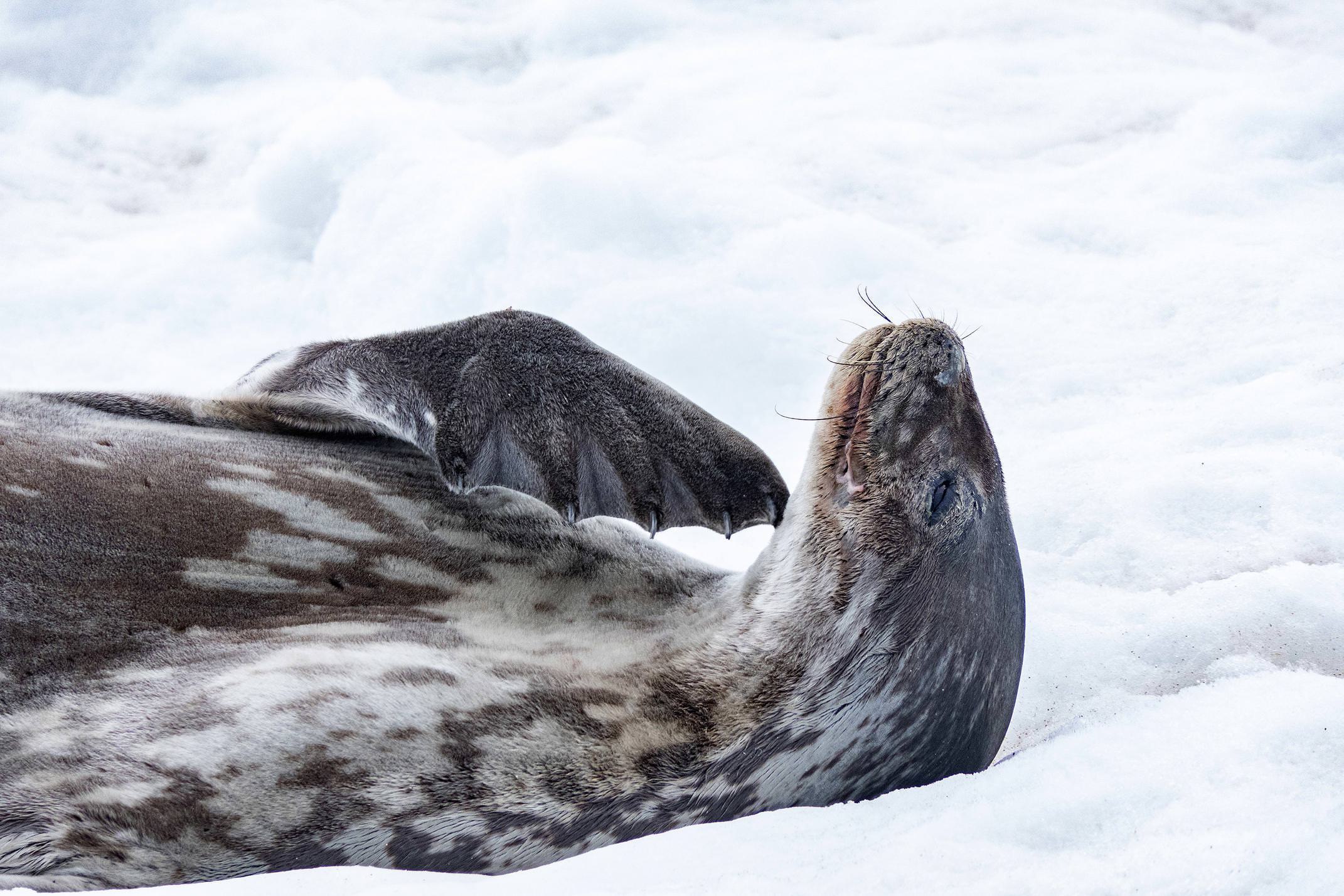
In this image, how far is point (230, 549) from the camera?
2.11 metres

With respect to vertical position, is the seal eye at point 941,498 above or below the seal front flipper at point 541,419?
below

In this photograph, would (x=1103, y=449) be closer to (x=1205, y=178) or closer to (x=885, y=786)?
(x=885, y=786)

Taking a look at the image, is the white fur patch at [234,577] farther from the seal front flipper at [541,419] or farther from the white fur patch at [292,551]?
the seal front flipper at [541,419]

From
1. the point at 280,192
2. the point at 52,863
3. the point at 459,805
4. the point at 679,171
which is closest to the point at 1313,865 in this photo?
the point at 459,805

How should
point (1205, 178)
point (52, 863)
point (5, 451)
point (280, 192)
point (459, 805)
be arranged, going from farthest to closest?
point (280, 192) → point (1205, 178) → point (5, 451) → point (459, 805) → point (52, 863)

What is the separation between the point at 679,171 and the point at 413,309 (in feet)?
4.11

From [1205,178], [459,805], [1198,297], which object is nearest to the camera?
[459,805]

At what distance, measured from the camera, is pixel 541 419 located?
93.7 inches

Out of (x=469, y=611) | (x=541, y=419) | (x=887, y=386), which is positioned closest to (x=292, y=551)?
(x=469, y=611)

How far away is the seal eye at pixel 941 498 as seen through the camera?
6.67 ft

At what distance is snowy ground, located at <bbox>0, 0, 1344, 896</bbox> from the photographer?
1.55 metres

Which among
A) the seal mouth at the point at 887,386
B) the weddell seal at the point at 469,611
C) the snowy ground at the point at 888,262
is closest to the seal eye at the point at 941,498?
the weddell seal at the point at 469,611

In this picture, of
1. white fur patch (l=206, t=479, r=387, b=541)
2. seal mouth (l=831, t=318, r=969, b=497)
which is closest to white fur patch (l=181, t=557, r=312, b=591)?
white fur patch (l=206, t=479, r=387, b=541)

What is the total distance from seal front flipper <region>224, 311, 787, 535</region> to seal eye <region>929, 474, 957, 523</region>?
0.42 meters
